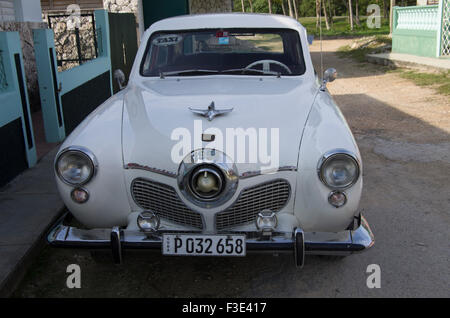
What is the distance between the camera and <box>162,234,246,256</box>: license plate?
2693mm

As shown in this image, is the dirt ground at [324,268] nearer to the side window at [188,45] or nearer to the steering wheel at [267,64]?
the steering wheel at [267,64]

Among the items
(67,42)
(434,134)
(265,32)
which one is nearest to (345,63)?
(67,42)

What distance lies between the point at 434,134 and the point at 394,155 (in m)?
1.26

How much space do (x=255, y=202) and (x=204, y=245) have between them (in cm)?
38

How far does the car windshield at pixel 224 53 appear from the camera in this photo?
416 cm

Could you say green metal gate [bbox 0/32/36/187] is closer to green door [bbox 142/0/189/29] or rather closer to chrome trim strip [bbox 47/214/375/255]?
chrome trim strip [bbox 47/214/375/255]

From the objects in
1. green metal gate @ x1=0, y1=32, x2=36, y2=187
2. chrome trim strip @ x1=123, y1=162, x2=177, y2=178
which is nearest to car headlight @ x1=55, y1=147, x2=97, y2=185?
chrome trim strip @ x1=123, y1=162, x2=177, y2=178

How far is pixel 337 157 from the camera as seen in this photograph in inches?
108

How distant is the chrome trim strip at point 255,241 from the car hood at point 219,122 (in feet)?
1.31

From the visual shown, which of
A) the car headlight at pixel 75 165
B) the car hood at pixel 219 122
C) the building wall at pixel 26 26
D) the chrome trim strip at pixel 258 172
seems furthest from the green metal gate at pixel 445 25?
the car headlight at pixel 75 165

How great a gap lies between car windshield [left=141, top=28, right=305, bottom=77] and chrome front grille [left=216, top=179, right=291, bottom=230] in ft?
5.10

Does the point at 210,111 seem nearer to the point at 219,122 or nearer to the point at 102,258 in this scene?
the point at 219,122
